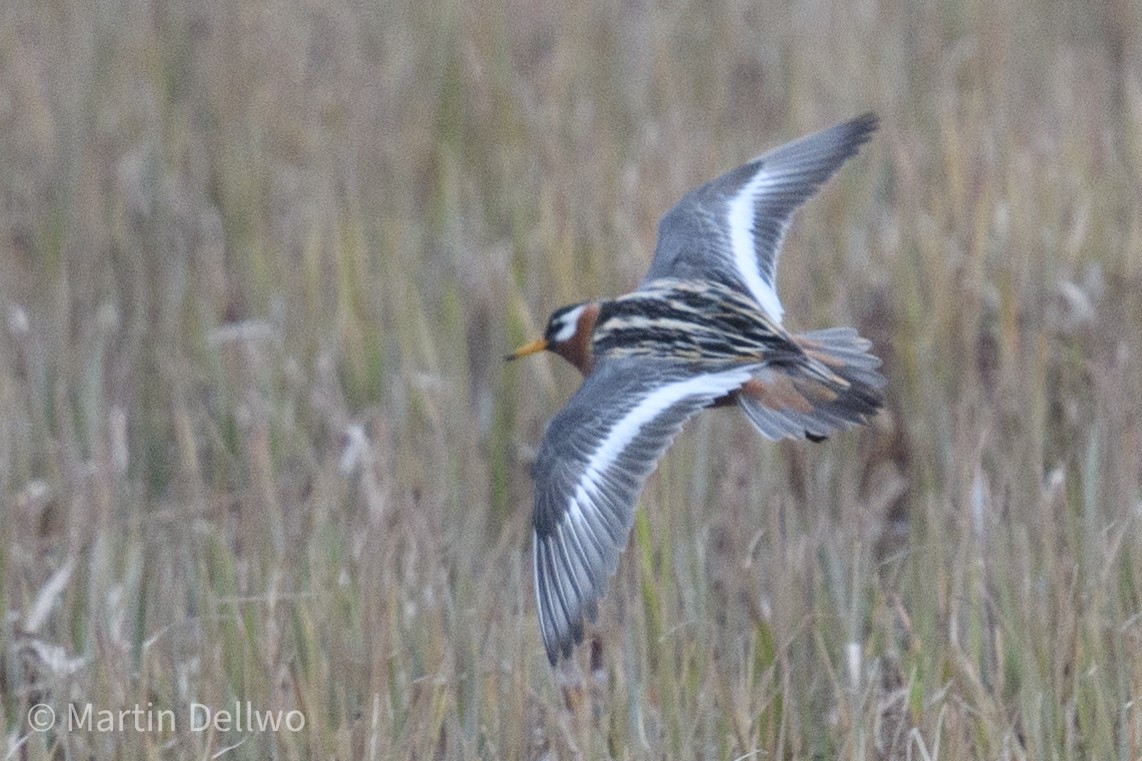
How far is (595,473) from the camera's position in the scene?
3092mm

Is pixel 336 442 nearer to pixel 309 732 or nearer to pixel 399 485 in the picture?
pixel 399 485

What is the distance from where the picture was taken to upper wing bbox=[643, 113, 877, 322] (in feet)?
13.1

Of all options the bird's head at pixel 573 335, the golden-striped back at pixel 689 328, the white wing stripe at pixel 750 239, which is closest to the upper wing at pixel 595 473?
the golden-striped back at pixel 689 328

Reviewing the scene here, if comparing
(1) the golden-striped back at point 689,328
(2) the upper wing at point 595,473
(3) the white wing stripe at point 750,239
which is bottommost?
(2) the upper wing at point 595,473

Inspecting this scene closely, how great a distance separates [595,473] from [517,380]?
55.8 inches

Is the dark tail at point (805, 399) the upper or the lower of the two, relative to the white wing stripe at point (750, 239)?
lower

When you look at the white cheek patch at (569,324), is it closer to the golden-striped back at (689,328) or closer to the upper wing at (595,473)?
the golden-striped back at (689,328)

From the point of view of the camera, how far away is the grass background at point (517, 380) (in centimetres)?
301

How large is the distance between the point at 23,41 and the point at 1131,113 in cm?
370

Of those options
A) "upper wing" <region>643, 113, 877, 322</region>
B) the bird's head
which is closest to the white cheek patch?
the bird's head

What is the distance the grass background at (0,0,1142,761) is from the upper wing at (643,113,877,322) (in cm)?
36

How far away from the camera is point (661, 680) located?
2988 mm

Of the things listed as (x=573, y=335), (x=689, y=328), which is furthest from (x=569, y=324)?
(x=689, y=328)

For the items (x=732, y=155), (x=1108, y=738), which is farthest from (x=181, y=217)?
(x=1108, y=738)
